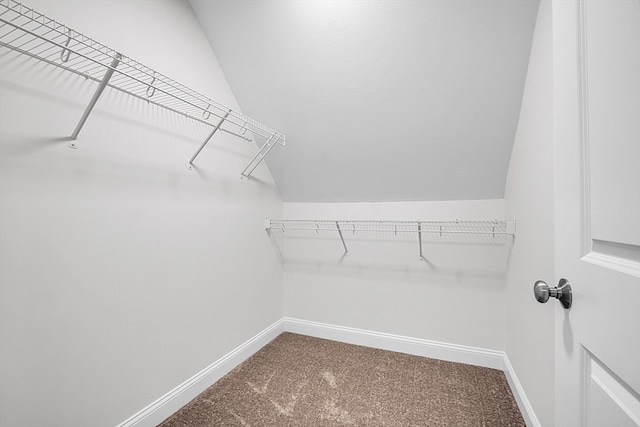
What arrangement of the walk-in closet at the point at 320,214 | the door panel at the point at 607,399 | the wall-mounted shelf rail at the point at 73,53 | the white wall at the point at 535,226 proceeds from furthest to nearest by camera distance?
the white wall at the point at 535,226, the wall-mounted shelf rail at the point at 73,53, the walk-in closet at the point at 320,214, the door panel at the point at 607,399

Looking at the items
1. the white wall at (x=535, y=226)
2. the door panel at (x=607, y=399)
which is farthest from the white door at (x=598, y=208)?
the white wall at (x=535, y=226)

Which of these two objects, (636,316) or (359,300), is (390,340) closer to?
(359,300)

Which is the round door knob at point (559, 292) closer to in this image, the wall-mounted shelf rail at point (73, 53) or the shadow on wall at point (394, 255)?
the wall-mounted shelf rail at point (73, 53)

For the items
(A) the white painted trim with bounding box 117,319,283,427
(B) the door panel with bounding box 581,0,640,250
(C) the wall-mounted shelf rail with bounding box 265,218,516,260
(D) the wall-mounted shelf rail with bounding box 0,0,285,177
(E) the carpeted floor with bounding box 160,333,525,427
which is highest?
(D) the wall-mounted shelf rail with bounding box 0,0,285,177

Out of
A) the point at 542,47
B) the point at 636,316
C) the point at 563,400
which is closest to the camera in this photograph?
the point at 636,316

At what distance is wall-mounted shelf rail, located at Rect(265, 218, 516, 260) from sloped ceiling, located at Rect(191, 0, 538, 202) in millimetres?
206

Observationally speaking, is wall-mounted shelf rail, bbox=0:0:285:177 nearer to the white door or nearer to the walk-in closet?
the walk-in closet

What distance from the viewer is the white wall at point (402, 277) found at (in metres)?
2.12

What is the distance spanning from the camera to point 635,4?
0.44 meters

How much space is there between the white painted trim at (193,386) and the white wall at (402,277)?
576mm

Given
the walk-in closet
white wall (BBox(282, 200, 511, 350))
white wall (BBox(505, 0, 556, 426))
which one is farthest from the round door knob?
white wall (BBox(282, 200, 511, 350))

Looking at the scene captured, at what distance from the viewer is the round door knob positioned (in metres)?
0.62

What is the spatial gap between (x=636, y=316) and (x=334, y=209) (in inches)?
86.6

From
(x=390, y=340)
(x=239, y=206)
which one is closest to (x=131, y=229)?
(x=239, y=206)
